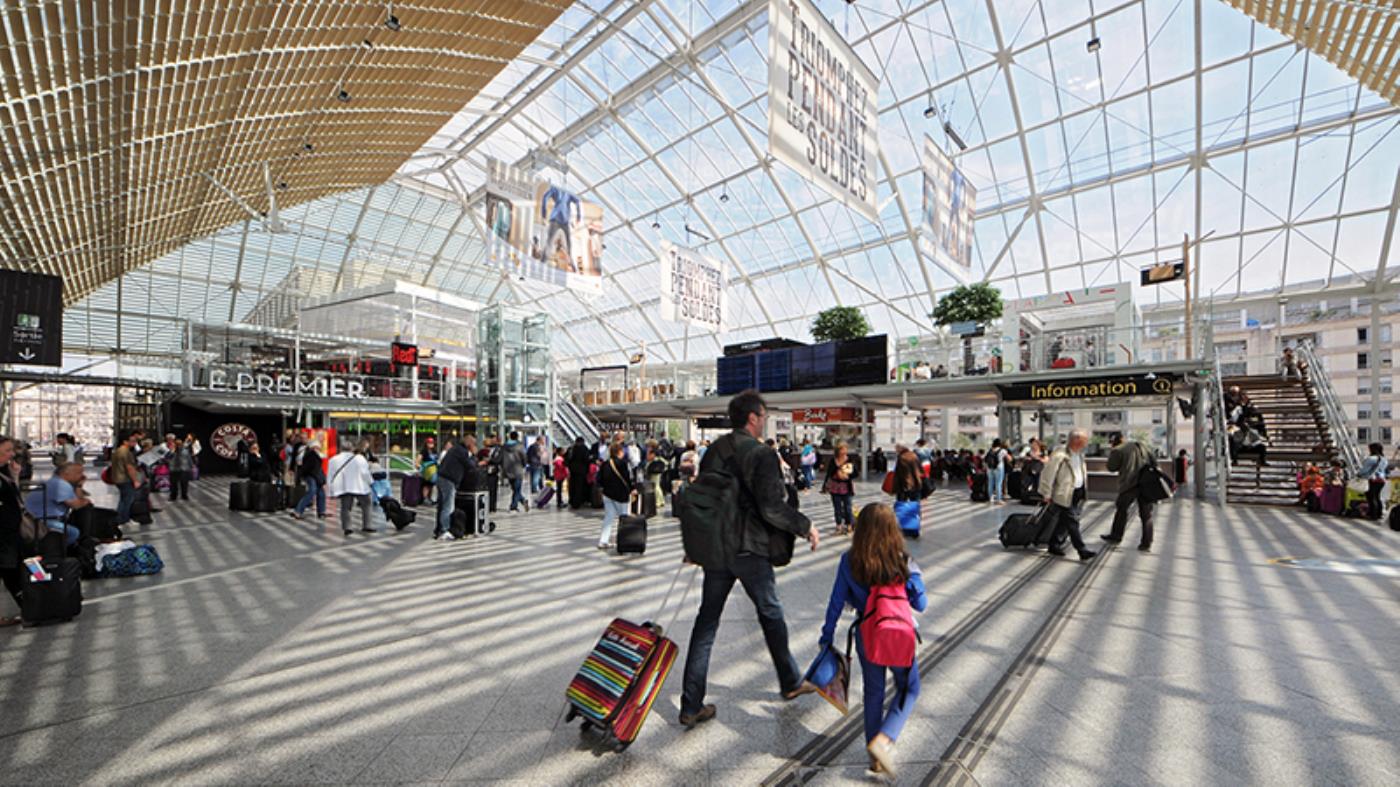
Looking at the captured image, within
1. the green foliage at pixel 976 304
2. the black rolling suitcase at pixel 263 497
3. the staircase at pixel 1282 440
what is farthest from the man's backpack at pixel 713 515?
the green foliage at pixel 976 304

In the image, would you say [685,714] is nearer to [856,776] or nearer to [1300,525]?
[856,776]

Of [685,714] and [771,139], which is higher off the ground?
[771,139]

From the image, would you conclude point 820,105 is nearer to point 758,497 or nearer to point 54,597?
point 758,497

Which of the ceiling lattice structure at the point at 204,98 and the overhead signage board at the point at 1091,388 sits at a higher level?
the ceiling lattice structure at the point at 204,98

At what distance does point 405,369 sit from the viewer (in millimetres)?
24641

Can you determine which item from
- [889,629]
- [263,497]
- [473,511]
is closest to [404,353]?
[263,497]

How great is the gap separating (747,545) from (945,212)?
12.1 meters

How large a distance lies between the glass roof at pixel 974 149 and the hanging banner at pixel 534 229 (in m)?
7.10

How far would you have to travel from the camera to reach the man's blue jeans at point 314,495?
11.6 m

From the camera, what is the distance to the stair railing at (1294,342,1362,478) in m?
14.2

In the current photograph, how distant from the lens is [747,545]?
3191 mm

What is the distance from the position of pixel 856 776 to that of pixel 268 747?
9.06 feet

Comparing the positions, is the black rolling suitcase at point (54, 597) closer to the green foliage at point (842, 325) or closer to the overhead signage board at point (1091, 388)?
the overhead signage board at point (1091, 388)

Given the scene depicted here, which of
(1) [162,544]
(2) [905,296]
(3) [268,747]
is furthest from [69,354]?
(3) [268,747]
